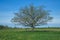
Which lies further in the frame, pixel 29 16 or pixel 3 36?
pixel 29 16

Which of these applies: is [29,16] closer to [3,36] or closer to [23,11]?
[23,11]

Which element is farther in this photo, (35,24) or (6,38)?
(35,24)

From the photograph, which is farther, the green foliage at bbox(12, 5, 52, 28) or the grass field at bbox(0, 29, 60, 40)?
the green foliage at bbox(12, 5, 52, 28)

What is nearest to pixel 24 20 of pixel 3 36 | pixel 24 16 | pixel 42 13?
pixel 24 16

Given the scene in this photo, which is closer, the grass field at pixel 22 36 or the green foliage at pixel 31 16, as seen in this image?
the grass field at pixel 22 36

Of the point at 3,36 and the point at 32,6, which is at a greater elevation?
the point at 32,6

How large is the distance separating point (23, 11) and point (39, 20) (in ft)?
15.4

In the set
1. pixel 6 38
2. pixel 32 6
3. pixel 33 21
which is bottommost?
pixel 6 38

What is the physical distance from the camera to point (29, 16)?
51.8m

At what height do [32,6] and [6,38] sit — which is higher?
[32,6]

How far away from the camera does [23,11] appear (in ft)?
170

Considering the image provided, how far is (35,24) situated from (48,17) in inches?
147

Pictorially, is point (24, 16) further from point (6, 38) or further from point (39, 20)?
point (6, 38)

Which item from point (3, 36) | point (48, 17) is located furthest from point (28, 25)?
point (3, 36)
